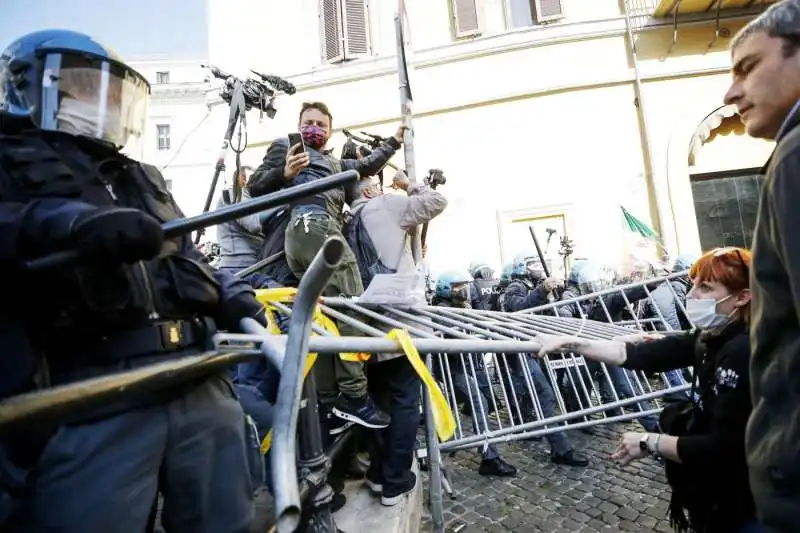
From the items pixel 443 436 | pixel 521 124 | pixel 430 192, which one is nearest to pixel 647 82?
pixel 521 124

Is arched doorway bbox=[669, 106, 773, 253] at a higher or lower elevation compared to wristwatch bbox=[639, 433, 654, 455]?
higher

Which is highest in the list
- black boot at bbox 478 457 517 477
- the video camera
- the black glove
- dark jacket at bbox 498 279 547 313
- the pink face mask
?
the video camera

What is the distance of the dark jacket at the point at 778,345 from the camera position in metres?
0.92

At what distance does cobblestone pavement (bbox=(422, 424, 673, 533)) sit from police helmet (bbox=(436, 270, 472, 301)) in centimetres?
189

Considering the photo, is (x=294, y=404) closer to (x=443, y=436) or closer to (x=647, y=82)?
(x=443, y=436)

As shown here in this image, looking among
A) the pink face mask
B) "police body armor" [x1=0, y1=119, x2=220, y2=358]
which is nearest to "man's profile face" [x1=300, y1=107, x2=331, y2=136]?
the pink face mask

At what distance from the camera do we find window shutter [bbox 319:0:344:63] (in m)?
11.4

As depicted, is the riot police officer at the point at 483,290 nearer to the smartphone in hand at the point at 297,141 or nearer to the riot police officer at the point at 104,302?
the smartphone in hand at the point at 297,141

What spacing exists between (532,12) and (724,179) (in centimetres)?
586

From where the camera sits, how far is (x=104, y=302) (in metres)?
1.14

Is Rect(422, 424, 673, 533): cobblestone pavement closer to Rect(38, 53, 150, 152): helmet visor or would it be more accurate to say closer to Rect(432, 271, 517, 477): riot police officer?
Rect(432, 271, 517, 477): riot police officer

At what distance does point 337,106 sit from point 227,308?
10.5 meters

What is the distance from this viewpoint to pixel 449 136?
35.1ft

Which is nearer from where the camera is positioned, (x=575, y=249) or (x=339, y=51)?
(x=575, y=249)
